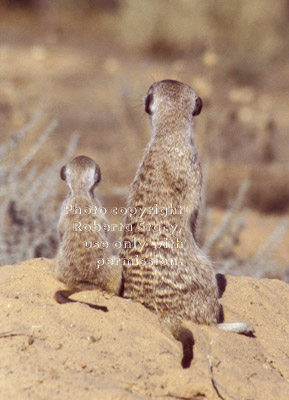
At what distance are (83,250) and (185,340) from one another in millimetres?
688

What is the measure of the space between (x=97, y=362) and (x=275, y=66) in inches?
542

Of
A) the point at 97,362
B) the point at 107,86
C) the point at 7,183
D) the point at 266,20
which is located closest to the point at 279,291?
the point at 97,362

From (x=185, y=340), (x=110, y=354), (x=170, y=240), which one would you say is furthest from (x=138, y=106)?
(x=110, y=354)

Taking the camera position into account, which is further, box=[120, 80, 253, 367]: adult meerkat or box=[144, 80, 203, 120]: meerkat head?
box=[144, 80, 203, 120]: meerkat head

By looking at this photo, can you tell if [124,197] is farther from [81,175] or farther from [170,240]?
[170,240]

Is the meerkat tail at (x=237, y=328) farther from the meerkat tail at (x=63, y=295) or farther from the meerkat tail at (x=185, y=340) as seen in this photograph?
the meerkat tail at (x=63, y=295)

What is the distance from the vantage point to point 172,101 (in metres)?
3.19

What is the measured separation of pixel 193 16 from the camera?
53.0 ft

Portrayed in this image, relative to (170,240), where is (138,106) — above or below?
above

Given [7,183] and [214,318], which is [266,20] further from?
[214,318]

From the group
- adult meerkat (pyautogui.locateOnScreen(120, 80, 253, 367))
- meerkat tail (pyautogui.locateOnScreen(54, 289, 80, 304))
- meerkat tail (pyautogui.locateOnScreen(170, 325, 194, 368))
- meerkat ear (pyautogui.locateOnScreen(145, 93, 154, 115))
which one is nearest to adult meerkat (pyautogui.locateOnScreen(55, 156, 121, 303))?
meerkat tail (pyautogui.locateOnScreen(54, 289, 80, 304))

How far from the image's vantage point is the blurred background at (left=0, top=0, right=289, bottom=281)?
516 cm

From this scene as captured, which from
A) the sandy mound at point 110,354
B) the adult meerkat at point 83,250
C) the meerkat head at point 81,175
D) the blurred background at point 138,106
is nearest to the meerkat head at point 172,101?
the blurred background at point 138,106

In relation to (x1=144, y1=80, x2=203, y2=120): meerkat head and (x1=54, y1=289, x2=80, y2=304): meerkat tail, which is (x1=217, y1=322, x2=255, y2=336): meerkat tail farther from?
(x1=144, y1=80, x2=203, y2=120): meerkat head
